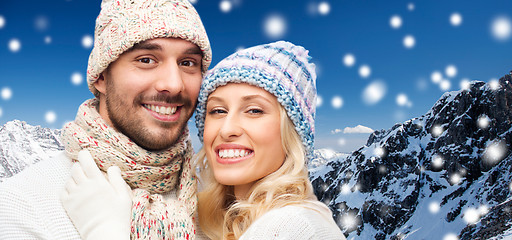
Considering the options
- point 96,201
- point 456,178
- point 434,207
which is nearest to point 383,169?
point 434,207

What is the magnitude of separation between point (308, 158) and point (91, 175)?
1.79m

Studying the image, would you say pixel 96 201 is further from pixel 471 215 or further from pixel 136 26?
→ pixel 471 215

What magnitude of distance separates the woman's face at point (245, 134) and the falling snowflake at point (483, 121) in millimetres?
140934

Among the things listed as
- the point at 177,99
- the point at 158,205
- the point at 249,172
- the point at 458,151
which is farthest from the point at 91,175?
the point at 458,151

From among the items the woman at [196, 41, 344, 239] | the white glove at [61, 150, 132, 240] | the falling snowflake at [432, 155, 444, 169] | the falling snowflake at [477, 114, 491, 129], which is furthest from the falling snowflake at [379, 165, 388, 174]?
the white glove at [61, 150, 132, 240]

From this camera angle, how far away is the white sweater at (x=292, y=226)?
9.36ft

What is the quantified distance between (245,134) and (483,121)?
14233 centimetres

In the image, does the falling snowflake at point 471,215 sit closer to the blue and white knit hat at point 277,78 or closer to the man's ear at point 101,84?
the blue and white knit hat at point 277,78

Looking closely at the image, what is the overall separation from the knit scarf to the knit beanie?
482 mm

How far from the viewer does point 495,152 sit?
12425 centimetres

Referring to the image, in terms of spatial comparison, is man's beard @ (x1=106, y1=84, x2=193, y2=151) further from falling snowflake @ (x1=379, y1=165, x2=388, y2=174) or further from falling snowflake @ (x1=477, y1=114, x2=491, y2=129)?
falling snowflake @ (x1=379, y1=165, x2=388, y2=174)

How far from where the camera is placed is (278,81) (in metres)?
3.41

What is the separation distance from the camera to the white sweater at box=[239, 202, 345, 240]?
2.85 m

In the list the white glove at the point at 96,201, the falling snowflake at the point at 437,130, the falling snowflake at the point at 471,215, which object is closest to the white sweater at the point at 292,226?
the white glove at the point at 96,201
